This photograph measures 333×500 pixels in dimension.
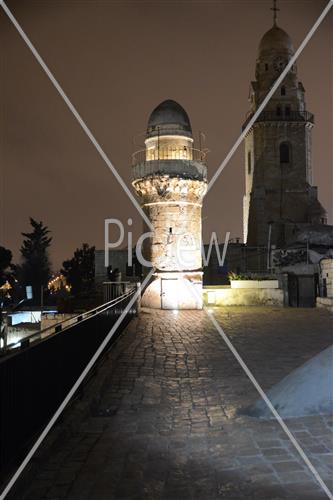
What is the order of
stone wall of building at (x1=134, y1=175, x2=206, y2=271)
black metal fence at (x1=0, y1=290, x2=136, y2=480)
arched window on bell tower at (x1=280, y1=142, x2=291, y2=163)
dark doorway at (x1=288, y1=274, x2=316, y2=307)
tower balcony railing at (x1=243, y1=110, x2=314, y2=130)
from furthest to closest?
arched window on bell tower at (x1=280, y1=142, x2=291, y2=163) < tower balcony railing at (x1=243, y1=110, x2=314, y2=130) < dark doorway at (x1=288, y1=274, x2=316, y2=307) < stone wall of building at (x1=134, y1=175, x2=206, y2=271) < black metal fence at (x1=0, y1=290, x2=136, y2=480)

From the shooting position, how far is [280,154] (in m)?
49.8

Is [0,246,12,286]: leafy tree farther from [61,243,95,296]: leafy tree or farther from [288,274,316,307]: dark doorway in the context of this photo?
[288,274,316,307]: dark doorway

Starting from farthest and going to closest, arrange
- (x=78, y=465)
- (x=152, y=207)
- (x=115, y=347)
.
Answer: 1. (x=152, y=207)
2. (x=115, y=347)
3. (x=78, y=465)

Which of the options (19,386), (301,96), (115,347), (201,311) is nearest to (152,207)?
(201,311)

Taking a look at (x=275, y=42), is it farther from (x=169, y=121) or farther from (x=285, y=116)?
(x=169, y=121)

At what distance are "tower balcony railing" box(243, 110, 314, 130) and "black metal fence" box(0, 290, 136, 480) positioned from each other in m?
46.1

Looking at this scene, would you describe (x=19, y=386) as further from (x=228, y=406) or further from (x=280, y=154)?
(x=280, y=154)

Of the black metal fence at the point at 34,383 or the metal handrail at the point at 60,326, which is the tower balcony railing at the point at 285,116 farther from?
the black metal fence at the point at 34,383

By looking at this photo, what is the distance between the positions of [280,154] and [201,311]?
32.7 m

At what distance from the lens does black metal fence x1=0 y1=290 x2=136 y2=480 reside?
425cm

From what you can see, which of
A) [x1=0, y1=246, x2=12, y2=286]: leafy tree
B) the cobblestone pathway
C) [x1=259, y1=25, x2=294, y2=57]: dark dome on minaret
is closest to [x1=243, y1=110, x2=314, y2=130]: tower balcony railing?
[x1=259, y1=25, x2=294, y2=57]: dark dome on minaret

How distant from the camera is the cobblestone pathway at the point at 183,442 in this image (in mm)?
4070

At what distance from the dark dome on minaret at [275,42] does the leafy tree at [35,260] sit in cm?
4350

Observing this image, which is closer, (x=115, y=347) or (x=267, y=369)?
(x=267, y=369)
